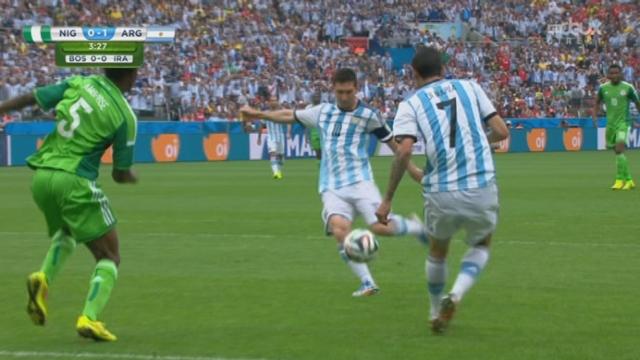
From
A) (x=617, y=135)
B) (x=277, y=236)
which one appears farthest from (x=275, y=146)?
(x=277, y=236)

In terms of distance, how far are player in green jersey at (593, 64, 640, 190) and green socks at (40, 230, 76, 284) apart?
60.3 feet

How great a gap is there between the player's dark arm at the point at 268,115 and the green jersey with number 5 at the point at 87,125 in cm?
204

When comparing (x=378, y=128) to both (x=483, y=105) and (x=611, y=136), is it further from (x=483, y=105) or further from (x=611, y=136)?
(x=611, y=136)

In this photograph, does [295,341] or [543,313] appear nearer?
[295,341]

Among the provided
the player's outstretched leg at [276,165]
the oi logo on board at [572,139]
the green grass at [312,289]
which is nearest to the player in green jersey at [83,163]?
the green grass at [312,289]

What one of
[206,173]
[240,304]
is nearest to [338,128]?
[240,304]

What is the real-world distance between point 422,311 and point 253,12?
44.6 m

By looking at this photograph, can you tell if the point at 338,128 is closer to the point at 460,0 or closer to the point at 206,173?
the point at 206,173

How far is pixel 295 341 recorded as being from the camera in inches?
388

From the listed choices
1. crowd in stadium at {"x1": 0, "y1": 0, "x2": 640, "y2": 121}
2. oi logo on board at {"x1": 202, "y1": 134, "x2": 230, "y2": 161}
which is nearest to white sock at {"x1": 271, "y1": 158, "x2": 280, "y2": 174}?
oi logo on board at {"x1": 202, "y1": 134, "x2": 230, "y2": 161}

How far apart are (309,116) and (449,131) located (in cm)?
261

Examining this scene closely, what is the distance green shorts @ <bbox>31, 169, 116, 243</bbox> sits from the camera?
375 inches

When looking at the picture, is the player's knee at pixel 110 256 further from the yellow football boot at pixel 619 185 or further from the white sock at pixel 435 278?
the yellow football boot at pixel 619 185

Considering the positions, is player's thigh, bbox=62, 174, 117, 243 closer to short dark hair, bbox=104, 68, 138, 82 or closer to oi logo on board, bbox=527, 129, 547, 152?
short dark hair, bbox=104, 68, 138, 82
